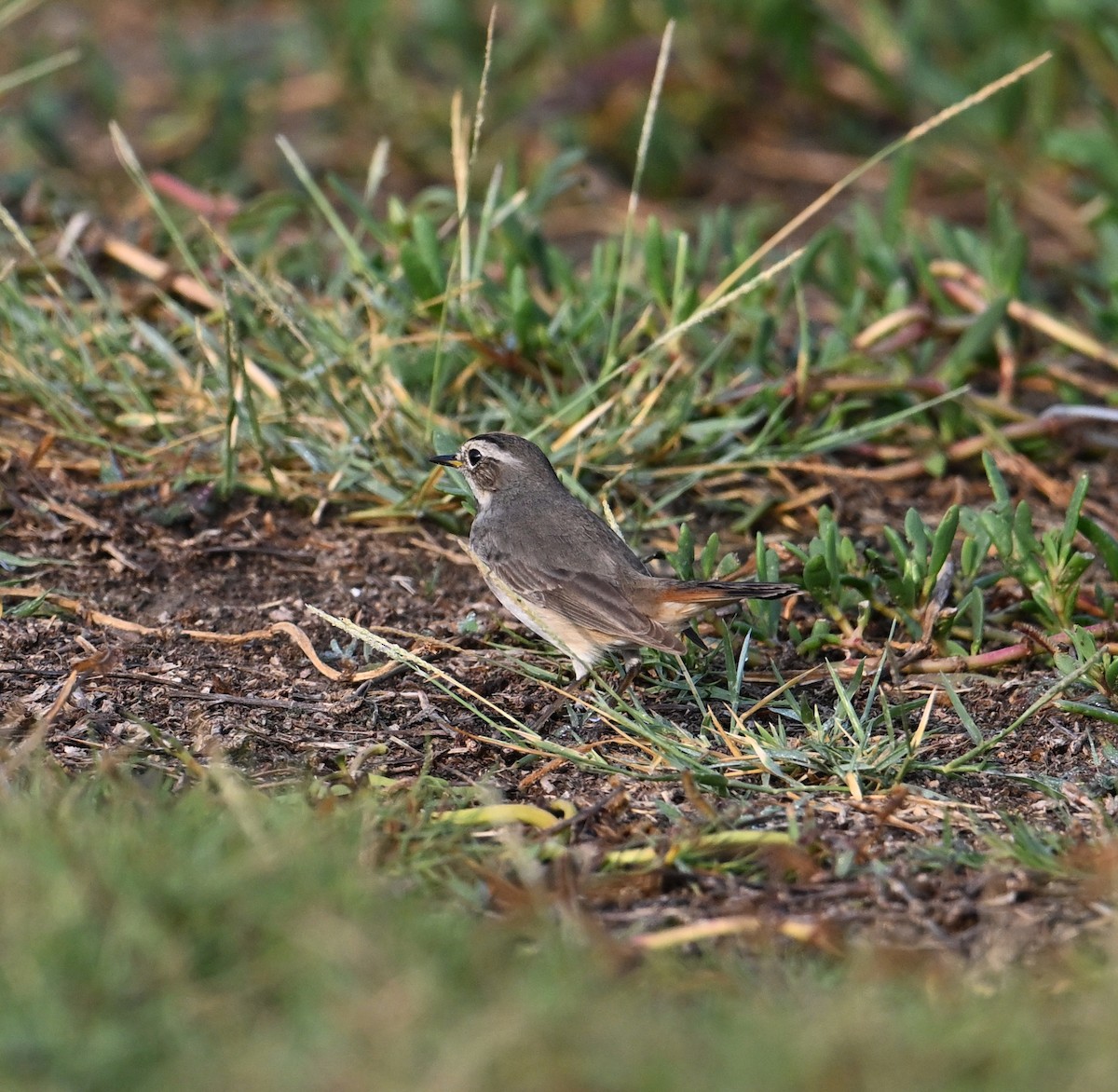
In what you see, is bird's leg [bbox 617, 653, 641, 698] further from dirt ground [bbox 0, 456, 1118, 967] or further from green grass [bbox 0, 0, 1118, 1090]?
dirt ground [bbox 0, 456, 1118, 967]

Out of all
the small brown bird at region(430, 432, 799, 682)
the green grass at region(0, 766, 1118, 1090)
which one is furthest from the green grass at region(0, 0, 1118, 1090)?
the small brown bird at region(430, 432, 799, 682)

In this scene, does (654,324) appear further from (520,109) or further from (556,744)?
(520,109)

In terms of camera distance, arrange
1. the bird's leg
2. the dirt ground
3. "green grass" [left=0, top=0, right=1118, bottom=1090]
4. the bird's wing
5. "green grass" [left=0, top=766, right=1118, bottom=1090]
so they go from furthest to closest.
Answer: the bird's leg, the bird's wing, the dirt ground, "green grass" [left=0, top=0, right=1118, bottom=1090], "green grass" [left=0, top=766, right=1118, bottom=1090]

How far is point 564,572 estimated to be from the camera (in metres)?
5.28

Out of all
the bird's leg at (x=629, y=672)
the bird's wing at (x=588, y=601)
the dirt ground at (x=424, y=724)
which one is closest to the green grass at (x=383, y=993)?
the dirt ground at (x=424, y=724)

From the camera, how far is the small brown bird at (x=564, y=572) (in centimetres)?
490

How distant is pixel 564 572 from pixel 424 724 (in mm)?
759

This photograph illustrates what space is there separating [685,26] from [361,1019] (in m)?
7.78

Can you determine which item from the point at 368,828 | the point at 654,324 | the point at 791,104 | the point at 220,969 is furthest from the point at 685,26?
the point at 220,969

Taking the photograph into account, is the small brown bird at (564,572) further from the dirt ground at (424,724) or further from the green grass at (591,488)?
the dirt ground at (424,724)

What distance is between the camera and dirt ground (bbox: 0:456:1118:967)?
3.79 meters

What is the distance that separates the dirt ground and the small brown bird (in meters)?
0.24

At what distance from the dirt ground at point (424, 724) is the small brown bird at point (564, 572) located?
9.6 inches

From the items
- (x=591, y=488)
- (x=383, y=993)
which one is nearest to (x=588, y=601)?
(x=591, y=488)
